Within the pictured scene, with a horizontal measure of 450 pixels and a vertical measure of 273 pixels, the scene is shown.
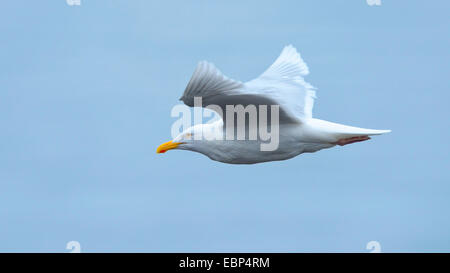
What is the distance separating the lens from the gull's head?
54.4ft

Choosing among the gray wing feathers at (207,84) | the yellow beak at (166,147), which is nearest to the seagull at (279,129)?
the yellow beak at (166,147)

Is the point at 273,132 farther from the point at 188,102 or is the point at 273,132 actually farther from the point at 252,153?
the point at 188,102

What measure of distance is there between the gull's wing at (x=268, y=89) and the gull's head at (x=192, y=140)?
1067 millimetres

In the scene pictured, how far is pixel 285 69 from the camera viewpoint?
17.1 metres

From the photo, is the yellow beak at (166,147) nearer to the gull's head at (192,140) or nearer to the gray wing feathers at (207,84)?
the gull's head at (192,140)

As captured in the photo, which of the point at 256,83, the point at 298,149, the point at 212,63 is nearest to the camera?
the point at 212,63

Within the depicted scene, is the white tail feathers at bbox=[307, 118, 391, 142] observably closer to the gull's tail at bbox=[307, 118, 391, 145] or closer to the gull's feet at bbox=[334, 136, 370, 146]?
the gull's tail at bbox=[307, 118, 391, 145]

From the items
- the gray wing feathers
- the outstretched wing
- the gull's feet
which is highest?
the outstretched wing

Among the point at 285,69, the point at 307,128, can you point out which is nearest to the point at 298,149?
the point at 307,128

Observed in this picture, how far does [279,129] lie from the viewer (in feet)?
53.0

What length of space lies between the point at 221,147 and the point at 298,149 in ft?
4.52

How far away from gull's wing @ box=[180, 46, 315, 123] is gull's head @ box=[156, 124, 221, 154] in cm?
107

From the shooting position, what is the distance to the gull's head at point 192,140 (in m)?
16.6

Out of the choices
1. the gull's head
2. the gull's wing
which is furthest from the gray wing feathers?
the gull's head
